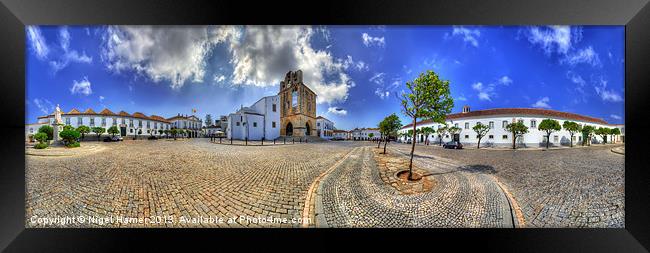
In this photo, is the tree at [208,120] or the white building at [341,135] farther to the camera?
the white building at [341,135]

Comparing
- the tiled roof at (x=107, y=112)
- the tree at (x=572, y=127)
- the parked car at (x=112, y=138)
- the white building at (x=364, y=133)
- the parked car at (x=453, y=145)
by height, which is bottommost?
the parked car at (x=453, y=145)

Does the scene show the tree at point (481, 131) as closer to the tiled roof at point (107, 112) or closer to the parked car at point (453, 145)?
the parked car at point (453, 145)

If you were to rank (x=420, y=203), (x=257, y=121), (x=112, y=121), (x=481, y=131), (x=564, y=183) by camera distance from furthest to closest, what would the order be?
(x=257, y=121) < (x=481, y=131) < (x=112, y=121) < (x=564, y=183) < (x=420, y=203)

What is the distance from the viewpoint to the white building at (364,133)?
386 centimetres

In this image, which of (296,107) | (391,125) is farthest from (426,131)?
(296,107)

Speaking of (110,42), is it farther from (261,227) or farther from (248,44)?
(261,227)

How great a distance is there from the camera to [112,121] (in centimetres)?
310

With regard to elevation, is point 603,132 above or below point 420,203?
above

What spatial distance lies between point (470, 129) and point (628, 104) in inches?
85.6

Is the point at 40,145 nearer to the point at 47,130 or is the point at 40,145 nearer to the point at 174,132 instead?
the point at 47,130

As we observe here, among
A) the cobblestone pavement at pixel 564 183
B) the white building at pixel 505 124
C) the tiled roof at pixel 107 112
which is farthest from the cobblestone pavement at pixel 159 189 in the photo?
the white building at pixel 505 124

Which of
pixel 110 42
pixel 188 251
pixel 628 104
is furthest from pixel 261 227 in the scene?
pixel 628 104

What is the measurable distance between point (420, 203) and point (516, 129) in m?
3.04
